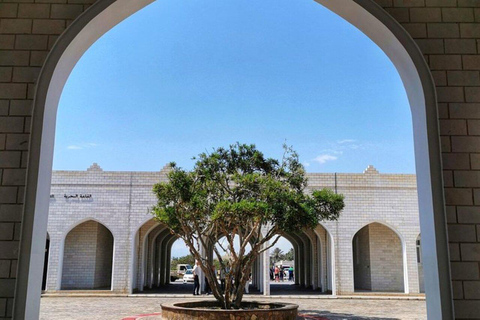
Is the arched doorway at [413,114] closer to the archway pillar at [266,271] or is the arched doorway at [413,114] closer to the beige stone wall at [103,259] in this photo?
the archway pillar at [266,271]

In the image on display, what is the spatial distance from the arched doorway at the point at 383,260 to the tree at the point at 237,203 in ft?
30.4

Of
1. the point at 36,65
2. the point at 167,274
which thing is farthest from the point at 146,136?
the point at 167,274

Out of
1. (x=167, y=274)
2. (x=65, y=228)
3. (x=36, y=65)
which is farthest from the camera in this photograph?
(x=167, y=274)

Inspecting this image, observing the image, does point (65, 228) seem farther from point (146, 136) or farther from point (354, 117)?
point (354, 117)

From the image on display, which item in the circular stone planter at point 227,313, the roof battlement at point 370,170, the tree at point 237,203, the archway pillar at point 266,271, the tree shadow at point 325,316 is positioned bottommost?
the tree shadow at point 325,316

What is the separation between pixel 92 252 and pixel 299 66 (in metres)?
11.1

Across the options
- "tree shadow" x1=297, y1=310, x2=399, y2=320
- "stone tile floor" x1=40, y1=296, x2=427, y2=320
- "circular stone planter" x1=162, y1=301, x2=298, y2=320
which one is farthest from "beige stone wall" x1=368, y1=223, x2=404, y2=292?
"circular stone planter" x1=162, y1=301, x2=298, y2=320

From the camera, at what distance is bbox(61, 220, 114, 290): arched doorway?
1753cm

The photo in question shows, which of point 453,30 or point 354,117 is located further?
point 354,117

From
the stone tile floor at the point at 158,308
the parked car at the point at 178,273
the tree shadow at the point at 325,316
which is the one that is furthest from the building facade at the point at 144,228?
the parked car at the point at 178,273

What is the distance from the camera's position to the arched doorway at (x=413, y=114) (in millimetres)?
3178

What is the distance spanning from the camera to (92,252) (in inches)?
702

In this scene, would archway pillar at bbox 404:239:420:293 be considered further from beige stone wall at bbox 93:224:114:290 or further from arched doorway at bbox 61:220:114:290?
arched doorway at bbox 61:220:114:290

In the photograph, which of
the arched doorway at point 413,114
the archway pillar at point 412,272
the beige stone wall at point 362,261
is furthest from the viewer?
the beige stone wall at point 362,261
